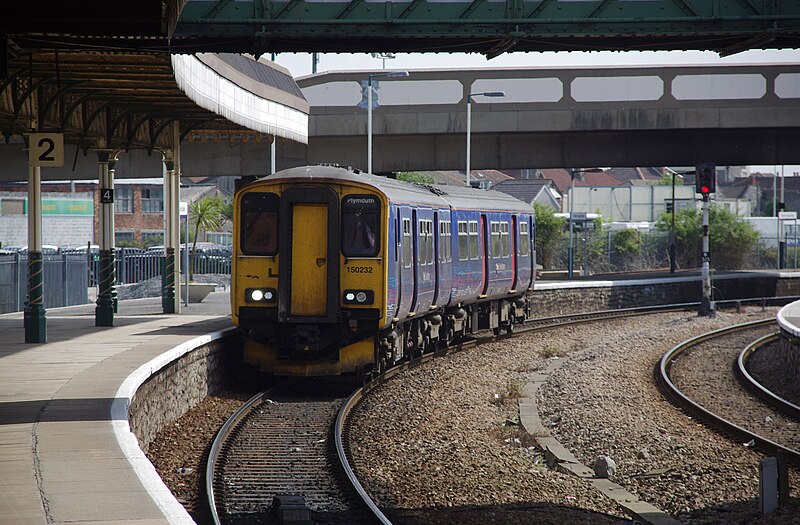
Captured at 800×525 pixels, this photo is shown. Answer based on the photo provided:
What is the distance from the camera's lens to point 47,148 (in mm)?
17469

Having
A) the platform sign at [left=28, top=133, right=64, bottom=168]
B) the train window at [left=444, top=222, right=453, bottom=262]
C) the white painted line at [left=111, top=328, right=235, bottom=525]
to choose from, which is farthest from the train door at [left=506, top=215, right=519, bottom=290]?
the platform sign at [left=28, top=133, right=64, bottom=168]

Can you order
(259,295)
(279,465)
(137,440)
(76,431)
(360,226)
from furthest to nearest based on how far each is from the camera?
(259,295), (360,226), (279,465), (137,440), (76,431)

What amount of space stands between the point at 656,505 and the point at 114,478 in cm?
473

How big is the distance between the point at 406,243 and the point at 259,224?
93.3 inches

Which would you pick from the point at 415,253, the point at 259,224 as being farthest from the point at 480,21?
the point at 415,253

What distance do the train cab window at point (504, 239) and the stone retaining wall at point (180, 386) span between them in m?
8.00

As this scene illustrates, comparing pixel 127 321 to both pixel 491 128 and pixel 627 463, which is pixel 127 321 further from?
pixel 491 128

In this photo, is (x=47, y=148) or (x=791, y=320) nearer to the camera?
(x=47, y=148)

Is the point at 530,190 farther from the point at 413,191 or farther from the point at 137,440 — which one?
the point at 137,440

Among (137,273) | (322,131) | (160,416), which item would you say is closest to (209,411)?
(160,416)

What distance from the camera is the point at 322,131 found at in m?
36.9

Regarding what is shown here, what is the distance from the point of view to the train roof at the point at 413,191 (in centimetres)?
1708

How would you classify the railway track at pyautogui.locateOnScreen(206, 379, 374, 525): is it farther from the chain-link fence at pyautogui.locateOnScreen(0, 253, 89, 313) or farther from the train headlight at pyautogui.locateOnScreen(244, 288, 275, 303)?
the chain-link fence at pyautogui.locateOnScreen(0, 253, 89, 313)

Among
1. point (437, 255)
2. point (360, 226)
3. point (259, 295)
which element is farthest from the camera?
point (437, 255)
